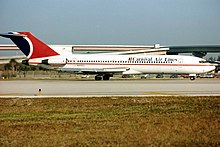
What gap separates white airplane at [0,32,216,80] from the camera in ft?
151

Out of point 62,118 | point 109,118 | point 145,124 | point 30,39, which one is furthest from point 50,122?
point 30,39

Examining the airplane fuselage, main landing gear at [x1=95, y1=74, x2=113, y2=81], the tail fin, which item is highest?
the tail fin

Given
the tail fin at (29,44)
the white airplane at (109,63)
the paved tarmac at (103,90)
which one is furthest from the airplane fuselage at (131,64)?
the paved tarmac at (103,90)

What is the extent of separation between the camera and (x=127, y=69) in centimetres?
4688

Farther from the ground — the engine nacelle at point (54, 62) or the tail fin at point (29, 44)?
the tail fin at point (29, 44)

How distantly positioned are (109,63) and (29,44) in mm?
9337

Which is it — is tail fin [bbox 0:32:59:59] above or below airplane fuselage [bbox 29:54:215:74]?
above

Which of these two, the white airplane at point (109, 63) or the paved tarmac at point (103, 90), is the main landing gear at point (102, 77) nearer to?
the white airplane at point (109, 63)

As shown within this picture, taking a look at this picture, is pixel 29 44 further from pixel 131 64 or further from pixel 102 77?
pixel 131 64

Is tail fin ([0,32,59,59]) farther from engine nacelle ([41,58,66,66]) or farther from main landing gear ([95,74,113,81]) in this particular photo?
main landing gear ([95,74,113,81])

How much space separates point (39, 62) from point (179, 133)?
37550mm

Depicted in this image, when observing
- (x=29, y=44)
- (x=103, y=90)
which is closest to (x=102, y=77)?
(x=29, y=44)

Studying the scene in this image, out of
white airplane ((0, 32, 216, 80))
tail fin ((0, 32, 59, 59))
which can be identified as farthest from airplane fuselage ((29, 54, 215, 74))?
tail fin ((0, 32, 59, 59))

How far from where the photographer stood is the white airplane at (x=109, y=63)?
45906mm
